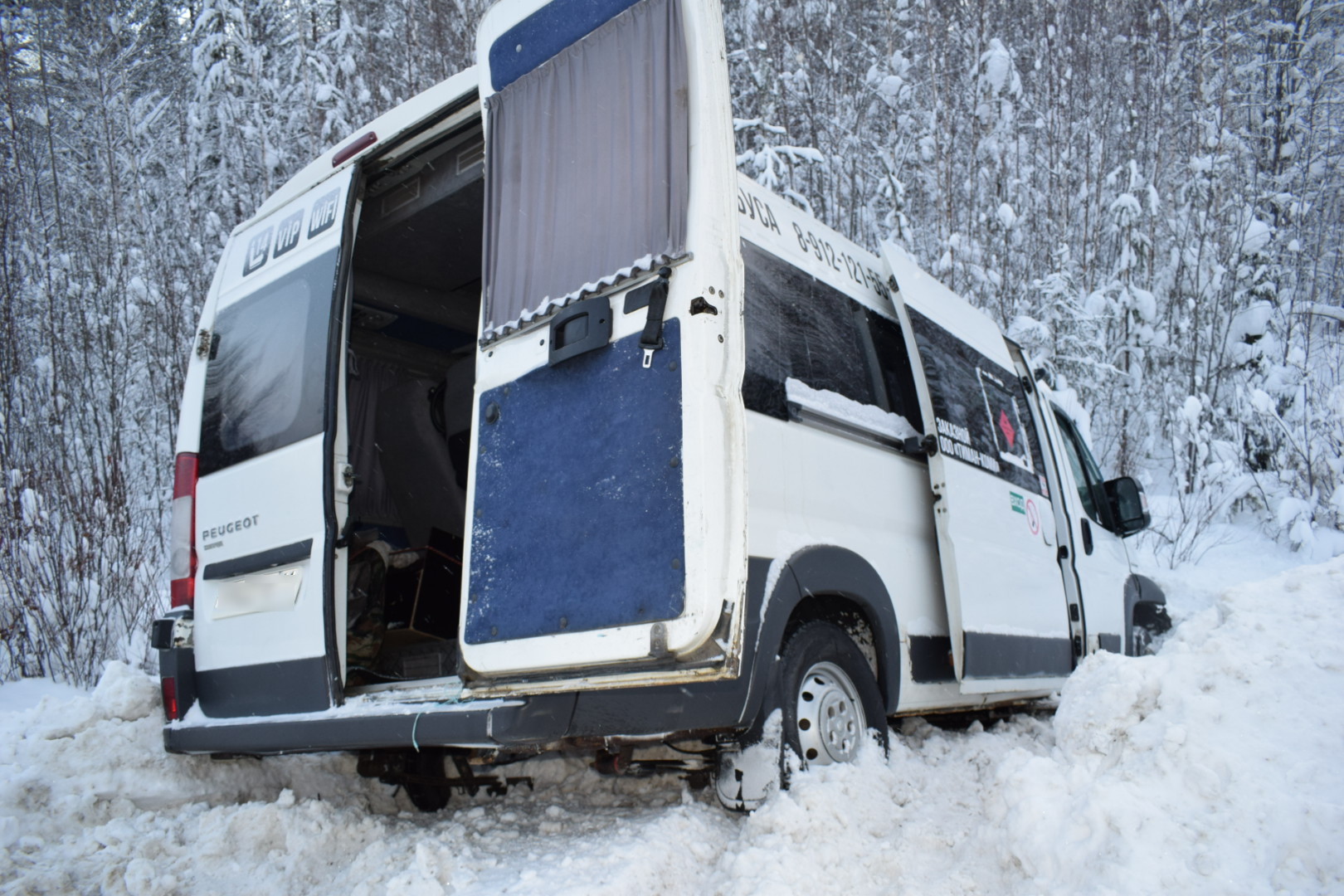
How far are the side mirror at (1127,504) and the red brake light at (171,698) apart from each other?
16.5ft

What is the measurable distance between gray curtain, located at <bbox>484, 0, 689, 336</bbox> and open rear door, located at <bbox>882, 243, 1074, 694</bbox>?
161 cm

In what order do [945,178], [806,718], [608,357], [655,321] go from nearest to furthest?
[655,321] → [608,357] → [806,718] → [945,178]

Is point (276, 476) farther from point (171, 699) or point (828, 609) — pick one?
point (828, 609)

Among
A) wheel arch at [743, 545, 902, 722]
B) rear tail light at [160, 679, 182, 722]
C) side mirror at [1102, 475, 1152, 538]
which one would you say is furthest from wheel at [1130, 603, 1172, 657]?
rear tail light at [160, 679, 182, 722]

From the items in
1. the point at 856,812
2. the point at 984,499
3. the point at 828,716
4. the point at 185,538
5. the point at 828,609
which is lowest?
the point at 856,812

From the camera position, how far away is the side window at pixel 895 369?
3.86 m

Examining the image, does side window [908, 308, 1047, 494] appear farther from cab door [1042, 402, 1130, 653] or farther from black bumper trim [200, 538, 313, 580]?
black bumper trim [200, 538, 313, 580]

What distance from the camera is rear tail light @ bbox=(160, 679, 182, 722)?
11.2 feet

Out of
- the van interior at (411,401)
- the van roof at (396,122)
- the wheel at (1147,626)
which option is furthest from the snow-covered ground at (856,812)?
the wheel at (1147,626)

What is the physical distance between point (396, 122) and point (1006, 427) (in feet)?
10.5

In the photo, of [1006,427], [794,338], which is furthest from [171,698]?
[1006,427]

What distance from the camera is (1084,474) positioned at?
18.2 ft

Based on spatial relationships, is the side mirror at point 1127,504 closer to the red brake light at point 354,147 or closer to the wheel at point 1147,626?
the wheel at point 1147,626

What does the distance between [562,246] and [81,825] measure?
259 cm
